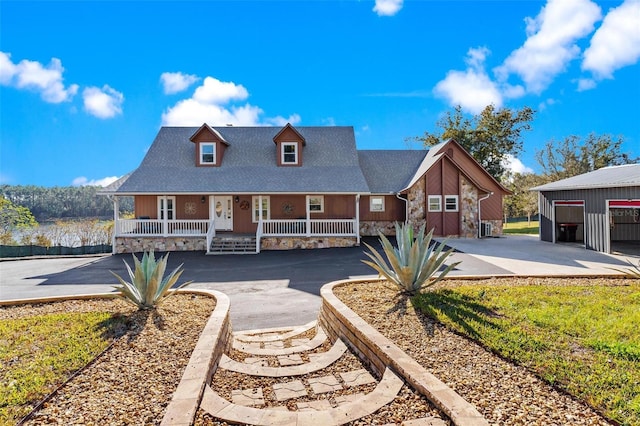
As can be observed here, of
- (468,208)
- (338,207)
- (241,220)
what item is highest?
(338,207)

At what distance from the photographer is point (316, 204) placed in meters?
20.6

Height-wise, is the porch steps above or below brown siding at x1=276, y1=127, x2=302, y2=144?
below

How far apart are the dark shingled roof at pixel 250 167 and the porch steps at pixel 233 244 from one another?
2.42 metres

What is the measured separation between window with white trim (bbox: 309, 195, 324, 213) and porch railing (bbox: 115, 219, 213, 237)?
19.0 ft

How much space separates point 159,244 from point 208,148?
20.4 feet

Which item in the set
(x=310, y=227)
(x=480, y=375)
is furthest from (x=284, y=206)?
(x=480, y=375)

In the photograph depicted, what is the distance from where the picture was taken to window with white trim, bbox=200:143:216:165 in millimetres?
20719

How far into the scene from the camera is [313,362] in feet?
14.6

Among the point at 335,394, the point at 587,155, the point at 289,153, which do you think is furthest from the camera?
the point at 587,155

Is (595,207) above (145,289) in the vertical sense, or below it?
above

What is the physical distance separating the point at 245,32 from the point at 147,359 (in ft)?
45.6

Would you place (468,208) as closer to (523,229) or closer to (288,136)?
(288,136)

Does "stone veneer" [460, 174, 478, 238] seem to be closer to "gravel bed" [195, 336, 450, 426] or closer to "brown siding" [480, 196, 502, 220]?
"brown siding" [480, 196, 502, 220]

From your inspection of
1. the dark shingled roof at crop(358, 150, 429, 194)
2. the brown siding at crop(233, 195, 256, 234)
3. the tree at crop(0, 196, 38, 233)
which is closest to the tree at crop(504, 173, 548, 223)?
the dark shingled roof at crop(358, 150, 429, 194)
